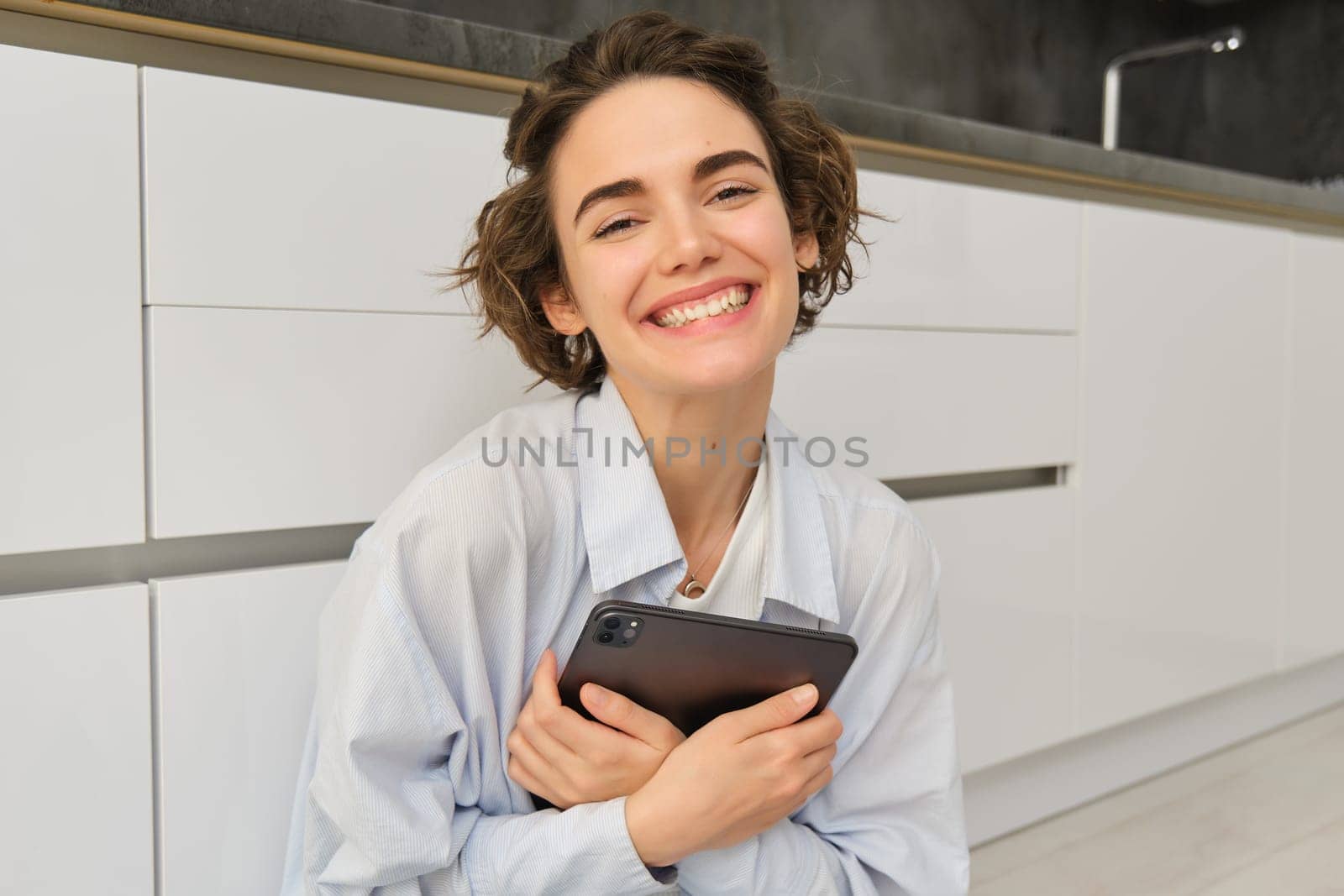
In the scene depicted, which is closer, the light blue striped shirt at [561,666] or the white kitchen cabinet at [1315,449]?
the light blue striped shirt at [561,666]

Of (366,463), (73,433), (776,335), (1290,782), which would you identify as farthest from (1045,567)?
(73,433)

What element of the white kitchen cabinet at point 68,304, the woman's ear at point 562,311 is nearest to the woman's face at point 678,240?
the woman's ear at point 562,311

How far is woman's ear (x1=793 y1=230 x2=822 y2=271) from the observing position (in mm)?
1014

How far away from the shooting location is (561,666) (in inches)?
34.4

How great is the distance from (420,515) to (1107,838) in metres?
1.31

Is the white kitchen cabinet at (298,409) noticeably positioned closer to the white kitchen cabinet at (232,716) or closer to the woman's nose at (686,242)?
the white kitchen cabinet at (232,716)

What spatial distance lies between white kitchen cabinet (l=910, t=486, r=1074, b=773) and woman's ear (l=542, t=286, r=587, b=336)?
0.62 m

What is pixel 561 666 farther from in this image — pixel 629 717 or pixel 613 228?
pixel 613 228

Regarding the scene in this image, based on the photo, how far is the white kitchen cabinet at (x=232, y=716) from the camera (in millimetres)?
892

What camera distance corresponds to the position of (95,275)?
2.72 ft

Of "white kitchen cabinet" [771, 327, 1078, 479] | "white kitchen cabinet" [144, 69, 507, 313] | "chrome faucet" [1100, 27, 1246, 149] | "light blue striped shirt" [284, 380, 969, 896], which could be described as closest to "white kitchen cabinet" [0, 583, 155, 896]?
"light blue striped shirt" [284, 380, 969, 896]

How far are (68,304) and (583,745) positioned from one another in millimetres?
489

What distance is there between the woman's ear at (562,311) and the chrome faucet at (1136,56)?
1.41 m

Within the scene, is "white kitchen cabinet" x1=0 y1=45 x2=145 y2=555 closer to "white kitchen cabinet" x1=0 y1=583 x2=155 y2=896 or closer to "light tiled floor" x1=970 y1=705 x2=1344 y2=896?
"white kitchen cabinet" x1=0 y1=583 x2=155 y2=896
